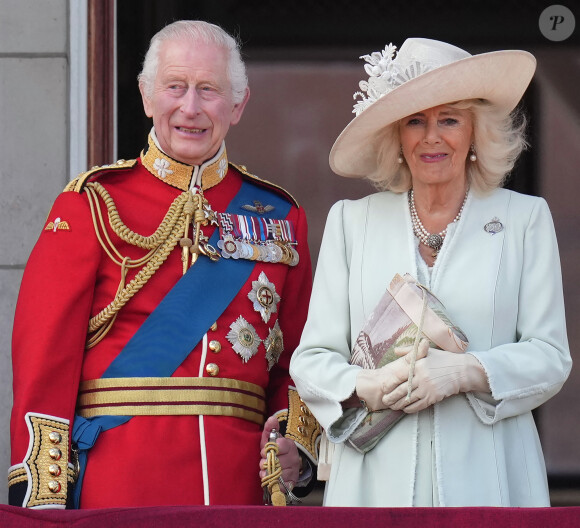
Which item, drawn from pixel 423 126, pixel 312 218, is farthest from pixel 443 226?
pixel 312 218

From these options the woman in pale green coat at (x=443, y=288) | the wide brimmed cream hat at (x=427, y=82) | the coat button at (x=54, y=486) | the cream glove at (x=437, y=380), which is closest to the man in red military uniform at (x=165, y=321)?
the coat button at (x=54, y=486)

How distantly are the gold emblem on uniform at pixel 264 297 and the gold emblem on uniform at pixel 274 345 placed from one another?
4cm

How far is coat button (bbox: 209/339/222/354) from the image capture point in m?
3.40

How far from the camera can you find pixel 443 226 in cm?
323

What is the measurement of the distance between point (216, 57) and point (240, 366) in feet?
2.44

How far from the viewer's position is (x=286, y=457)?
339 centimetres

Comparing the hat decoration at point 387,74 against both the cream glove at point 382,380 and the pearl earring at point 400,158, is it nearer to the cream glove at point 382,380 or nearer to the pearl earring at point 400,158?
the pearl earring at point 400,158


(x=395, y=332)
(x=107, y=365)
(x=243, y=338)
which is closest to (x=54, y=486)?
(x=107, y=365)

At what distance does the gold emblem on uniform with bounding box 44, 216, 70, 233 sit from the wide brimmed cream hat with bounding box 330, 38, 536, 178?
2.15 feet

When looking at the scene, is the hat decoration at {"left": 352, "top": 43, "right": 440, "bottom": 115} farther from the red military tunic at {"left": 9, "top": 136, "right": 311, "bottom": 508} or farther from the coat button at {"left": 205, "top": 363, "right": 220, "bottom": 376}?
the coat button at {"left": 205, "top": 363, "right": 220, "bottom": 376}

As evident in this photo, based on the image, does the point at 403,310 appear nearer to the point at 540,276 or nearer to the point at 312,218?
the point at 540,276

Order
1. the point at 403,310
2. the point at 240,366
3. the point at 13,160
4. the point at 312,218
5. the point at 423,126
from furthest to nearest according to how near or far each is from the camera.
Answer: the point at 312,218
the point at 13,160
the point at 240,366
the point at 423,126
the point at 403,310

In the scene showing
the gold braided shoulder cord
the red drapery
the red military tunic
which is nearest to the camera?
the red drapery

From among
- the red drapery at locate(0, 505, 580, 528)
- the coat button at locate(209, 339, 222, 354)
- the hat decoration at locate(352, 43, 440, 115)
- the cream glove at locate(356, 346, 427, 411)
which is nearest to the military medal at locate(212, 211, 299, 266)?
the coat button at locate(209, 339, 222, 354)
